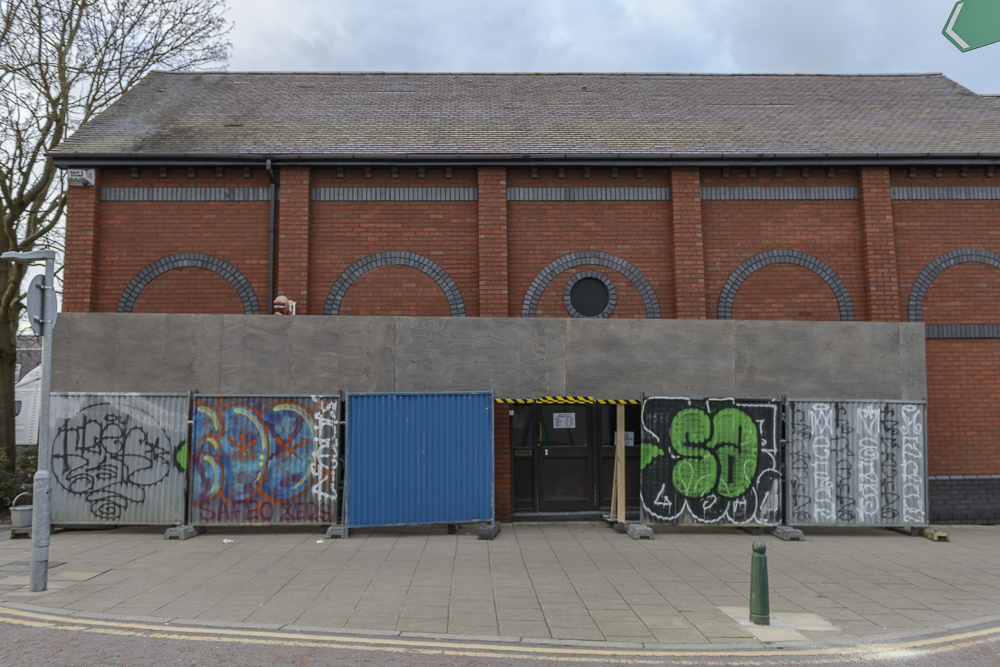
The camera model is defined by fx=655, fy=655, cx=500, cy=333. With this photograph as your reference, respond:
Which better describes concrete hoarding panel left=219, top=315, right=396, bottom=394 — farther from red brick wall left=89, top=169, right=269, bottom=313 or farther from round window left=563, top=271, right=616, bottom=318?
round window left=563, top=271, right=616, bottom=318

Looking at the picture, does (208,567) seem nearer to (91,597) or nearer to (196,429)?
(91,597)

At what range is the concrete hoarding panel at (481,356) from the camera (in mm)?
10547

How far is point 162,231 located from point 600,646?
35.6 feet

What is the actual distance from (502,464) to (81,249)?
864 cm

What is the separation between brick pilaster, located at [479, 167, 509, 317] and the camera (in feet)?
39.4

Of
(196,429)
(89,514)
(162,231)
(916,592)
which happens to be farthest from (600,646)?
(162,231)

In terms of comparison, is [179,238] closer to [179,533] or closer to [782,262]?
[179,533]

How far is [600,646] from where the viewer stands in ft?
18.1

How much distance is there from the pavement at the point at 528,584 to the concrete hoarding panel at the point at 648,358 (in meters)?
2.35

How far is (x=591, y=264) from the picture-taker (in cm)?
1235

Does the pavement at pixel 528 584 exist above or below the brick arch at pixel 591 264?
below

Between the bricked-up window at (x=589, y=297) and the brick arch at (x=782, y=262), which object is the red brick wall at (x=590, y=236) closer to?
the bricked-up window at (x=589, y=297)

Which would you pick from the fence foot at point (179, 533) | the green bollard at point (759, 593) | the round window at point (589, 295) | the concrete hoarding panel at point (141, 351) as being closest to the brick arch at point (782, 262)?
the round window at point (589, 295)

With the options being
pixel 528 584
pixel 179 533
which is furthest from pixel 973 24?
pixel 179 533
